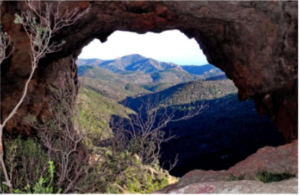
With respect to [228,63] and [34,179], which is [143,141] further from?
[228,63]

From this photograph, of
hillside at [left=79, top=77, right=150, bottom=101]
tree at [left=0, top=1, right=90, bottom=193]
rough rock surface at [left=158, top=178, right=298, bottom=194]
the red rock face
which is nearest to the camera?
rough rock surface at [left=158, top=178, right=298, bottom=194]

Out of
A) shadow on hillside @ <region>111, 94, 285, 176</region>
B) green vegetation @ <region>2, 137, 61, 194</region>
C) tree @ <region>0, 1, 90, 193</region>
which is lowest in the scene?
shadow on hillside @ <region>111, 94, 285, 176</region>

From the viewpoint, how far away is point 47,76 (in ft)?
44.9

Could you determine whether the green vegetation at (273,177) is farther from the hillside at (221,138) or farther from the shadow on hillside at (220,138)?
the shadow on hillside at (220,138)

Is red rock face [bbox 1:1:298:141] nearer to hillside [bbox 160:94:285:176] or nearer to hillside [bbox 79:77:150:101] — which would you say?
hillside [bbox 160:94:285:176]

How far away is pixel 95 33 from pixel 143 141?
4955 mm

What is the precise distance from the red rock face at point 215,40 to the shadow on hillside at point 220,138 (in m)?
22.9

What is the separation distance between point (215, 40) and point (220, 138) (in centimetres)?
3718

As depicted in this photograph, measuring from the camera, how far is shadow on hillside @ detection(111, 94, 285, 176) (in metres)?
38.1

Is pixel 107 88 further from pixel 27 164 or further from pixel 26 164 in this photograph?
pixel 26 164

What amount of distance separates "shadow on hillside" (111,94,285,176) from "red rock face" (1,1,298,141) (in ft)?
75.0

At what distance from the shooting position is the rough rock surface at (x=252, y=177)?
546 cm

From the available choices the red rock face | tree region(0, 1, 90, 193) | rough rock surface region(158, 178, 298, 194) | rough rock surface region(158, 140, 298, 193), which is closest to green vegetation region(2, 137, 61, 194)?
the red rock face

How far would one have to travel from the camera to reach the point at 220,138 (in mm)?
47000
